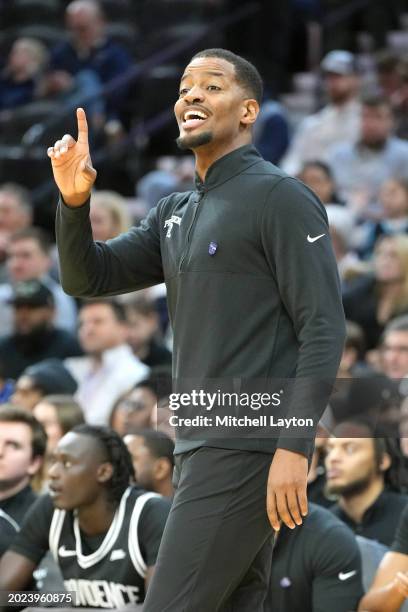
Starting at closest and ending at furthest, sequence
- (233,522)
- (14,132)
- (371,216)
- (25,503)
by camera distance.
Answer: (233,522), (25,503), (371,216), (14,132)

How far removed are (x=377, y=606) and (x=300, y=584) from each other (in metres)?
0.38

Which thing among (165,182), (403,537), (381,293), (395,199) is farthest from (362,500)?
(165,182)

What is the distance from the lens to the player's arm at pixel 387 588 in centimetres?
448

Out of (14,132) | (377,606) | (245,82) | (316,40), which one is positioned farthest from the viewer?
(316,40)

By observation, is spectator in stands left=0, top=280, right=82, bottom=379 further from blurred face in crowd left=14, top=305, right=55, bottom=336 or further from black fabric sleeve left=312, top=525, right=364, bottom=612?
black fabric sleeve left=312, top=525, right=364, bottom=612

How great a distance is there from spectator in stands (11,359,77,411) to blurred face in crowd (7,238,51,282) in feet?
4.36

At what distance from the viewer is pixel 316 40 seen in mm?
12297

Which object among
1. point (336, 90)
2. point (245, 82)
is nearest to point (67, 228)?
point (245, 82)

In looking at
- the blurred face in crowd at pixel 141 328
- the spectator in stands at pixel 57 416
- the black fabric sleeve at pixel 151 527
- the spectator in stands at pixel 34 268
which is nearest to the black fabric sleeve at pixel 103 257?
the black fabric sleeve at pixel 151 527

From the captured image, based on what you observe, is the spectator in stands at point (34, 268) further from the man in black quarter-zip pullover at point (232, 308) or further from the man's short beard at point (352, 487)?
the man in black quarter-zip pullover at point (232, 308)

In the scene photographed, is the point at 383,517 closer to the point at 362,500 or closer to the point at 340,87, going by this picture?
the point at 362,500

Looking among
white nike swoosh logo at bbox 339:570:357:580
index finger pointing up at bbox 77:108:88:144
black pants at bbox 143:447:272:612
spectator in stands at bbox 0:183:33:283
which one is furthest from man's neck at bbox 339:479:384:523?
spectator in stands at bbox 0:183:33:283

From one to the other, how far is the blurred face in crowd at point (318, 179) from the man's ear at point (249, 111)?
522 cm

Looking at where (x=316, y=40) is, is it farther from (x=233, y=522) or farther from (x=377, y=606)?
(x=233, y=522)
